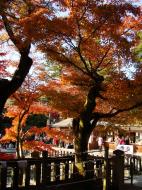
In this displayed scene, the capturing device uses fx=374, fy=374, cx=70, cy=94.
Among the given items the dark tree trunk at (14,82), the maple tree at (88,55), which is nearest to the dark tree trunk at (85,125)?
the maple tree at (88,55)

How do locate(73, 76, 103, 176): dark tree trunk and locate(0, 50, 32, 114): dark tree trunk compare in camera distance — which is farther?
locate(73, 76, 103, 176): dark tree trunk

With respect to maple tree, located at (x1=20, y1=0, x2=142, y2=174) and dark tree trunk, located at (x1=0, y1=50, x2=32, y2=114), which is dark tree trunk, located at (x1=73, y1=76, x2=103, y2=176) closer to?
maple tree, located at (x1=20, y1=0, x2=142, y2=174)

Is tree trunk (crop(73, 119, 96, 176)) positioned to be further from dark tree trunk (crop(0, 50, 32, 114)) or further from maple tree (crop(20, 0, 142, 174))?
dark tree trunk (crop(0, 50, 32, 114))

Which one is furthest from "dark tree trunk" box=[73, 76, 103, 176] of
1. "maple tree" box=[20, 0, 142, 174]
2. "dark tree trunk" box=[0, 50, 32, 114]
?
"dark tree trunk" box=[0, 50, 32, 114]

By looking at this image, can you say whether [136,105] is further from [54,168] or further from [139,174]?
[139,174]

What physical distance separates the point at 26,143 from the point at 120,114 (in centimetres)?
613

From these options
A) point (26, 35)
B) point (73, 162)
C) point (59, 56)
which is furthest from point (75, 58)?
point (73, 162)

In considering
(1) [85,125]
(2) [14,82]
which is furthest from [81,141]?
(2) [14,82]

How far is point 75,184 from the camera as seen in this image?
13523 millimetres

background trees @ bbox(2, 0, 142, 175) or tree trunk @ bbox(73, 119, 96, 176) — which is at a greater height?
background trees @ bbox(2, 0, 142, 175)

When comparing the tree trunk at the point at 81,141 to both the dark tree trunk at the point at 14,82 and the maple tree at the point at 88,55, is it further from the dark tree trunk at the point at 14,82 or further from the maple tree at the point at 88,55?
the dark tree trunk at the point at 14,82

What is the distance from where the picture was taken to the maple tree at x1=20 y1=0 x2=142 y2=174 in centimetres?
1264

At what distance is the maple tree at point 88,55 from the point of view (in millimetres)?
12641

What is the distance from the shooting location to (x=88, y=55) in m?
14.1
